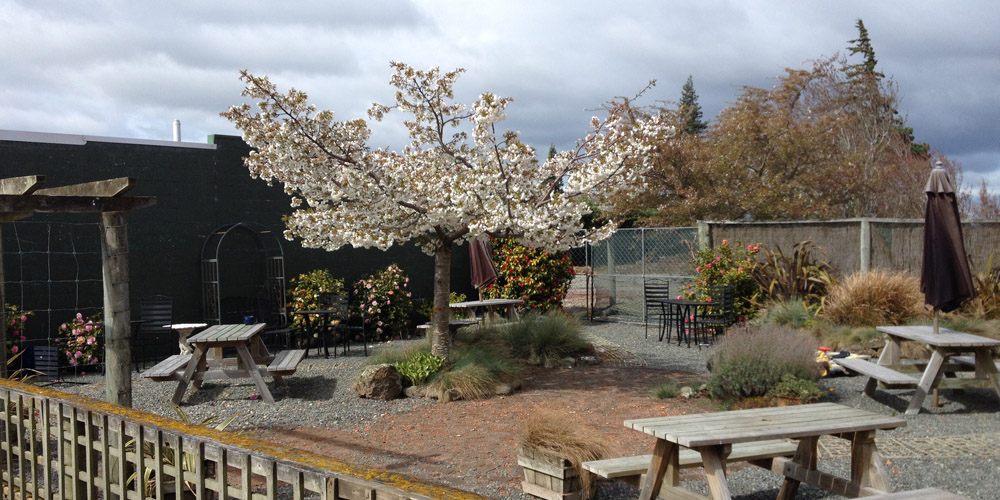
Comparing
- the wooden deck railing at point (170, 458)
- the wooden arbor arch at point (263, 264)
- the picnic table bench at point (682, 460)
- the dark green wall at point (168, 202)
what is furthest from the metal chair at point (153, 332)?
the picnic table bench at point (682, 460)

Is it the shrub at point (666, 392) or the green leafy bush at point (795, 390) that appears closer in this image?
the green leafy bush at point (795, 390)

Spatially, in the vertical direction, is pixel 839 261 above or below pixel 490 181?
below

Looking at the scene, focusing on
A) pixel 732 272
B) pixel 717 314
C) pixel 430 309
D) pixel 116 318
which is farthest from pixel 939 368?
pixel 430 309

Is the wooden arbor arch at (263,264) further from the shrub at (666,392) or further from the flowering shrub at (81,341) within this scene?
the shrub at (666,392)

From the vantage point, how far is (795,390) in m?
7.48

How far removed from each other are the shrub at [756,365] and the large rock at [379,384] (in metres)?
3.31

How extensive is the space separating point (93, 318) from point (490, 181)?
6.45 m

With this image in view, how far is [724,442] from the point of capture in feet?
13.5

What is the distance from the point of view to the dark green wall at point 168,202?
424 inches

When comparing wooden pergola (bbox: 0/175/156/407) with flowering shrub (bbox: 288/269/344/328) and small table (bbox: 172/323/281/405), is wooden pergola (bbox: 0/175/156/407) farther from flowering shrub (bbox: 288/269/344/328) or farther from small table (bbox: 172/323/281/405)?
flowering shrub (bbox: 288/269/344/328)

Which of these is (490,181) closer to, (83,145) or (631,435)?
(631,435)

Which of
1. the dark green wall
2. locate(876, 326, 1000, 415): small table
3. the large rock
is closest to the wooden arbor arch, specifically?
the dark green wall

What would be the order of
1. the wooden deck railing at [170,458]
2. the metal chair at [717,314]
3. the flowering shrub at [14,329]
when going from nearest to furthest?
the wooden deck railing at [170,458]
the flowering shrub at [14,329]
the metal chair at [717,314]

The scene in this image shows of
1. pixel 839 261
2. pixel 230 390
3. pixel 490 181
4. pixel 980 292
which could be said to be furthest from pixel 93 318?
pixel 980 292
